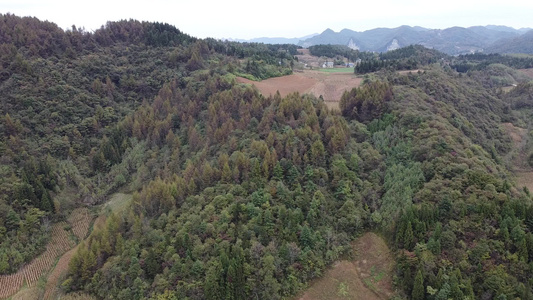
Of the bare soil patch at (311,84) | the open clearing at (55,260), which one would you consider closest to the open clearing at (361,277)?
the open clearing at (55,260)

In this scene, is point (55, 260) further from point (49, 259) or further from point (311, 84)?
point (311, 84)

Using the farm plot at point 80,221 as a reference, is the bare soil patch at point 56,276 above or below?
below

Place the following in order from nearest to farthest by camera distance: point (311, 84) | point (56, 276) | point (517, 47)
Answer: point (56, 276) → point (311, 84) → point (517, 47)

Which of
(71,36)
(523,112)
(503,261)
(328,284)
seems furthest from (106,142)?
(523,112)

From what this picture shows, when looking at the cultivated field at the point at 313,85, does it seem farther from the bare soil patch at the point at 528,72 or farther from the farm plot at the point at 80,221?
the bare soil patch at the point at 528,72

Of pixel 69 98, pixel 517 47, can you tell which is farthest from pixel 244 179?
pixel 517 47

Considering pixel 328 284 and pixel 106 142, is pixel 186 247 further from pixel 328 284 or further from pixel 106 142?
pixel 106 142
